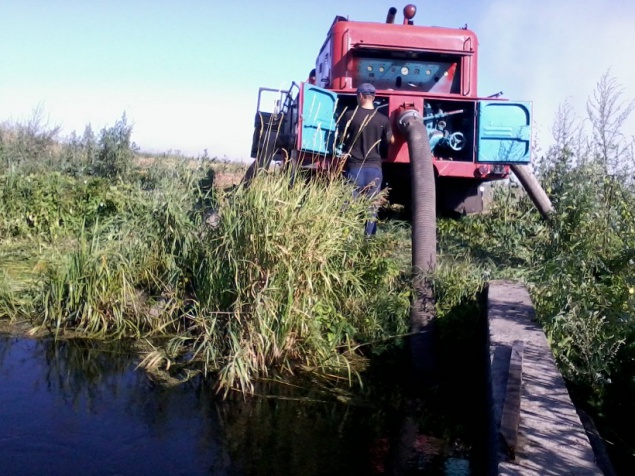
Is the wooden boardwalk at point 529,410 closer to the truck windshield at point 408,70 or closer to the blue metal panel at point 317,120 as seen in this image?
the blue metal panel at point 317,120

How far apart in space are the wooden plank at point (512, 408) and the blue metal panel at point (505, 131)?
15.0ft

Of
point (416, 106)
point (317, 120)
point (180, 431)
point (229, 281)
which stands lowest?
point (180, 431)

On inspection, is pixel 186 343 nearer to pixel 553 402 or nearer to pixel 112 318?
pixel 112 318

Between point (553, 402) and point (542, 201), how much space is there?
5353 mm

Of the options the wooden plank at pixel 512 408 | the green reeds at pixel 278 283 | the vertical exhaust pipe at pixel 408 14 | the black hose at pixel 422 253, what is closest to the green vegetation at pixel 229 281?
the green reeds at pixel 278 283

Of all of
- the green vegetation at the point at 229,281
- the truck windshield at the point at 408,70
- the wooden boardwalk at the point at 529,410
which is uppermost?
the truck windshield at the point at 408,70

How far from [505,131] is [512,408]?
5.55 m

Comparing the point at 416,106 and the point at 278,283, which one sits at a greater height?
the point at 416,106

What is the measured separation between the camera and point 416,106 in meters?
8.78

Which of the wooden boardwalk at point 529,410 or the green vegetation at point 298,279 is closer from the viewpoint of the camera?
the wooden boardwalk at point 529,410

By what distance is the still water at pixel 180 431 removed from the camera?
4.37 metres

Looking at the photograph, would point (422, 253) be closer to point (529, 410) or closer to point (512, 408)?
point (529, 410)

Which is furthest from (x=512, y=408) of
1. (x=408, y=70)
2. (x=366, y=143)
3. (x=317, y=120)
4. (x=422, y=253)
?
(x=408, y=70)

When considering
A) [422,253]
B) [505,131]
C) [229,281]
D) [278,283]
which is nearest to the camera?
[278,283]
